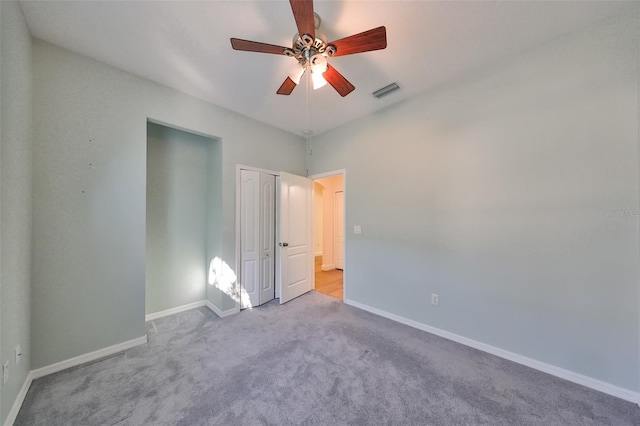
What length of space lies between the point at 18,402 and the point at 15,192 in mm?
1468

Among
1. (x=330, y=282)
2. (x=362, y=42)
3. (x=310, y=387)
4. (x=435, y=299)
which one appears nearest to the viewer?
(x=362, y=42)

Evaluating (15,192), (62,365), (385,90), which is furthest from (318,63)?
(62,365)

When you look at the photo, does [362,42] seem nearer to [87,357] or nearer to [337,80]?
[337,80]

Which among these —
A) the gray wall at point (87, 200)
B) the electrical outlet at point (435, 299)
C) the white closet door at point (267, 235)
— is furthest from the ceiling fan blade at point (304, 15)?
the electrical outlet at point (435, 299)

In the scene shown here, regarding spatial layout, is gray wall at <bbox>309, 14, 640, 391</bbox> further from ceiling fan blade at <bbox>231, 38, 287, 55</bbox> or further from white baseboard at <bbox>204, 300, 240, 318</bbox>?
white baseboard at <bbox>204, 300, 240, 318</bbox>

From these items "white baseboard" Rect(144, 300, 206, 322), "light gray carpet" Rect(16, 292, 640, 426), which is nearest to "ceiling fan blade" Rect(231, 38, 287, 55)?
"light gray carpet" Rect(16, 292, 640, 426)

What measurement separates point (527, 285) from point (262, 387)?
2456 mm

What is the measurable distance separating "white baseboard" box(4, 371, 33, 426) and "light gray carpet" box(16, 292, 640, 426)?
0.03 meters

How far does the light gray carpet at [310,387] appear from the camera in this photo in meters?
1.43

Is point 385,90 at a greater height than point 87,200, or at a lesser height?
greater

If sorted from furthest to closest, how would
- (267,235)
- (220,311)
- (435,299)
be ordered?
(267,235), (220,311), (435,299)

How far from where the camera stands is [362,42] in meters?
1.45

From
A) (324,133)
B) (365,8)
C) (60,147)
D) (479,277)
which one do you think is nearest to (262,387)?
(479,277)

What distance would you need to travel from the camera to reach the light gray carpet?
1.43m
